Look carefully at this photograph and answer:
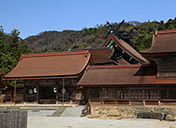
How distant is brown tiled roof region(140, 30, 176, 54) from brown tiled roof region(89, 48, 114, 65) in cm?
1228

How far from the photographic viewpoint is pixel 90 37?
12650 centimetres

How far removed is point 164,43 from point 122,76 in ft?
17.1

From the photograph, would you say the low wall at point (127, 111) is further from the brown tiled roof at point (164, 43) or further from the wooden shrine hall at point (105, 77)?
the brown tiled roof at point (164, 43)

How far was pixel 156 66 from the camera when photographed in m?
26.9

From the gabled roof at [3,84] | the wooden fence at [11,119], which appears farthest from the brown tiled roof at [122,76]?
the wooden fence at [11,119]

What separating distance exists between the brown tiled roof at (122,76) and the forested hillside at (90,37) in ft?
113

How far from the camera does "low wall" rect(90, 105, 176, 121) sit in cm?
2376

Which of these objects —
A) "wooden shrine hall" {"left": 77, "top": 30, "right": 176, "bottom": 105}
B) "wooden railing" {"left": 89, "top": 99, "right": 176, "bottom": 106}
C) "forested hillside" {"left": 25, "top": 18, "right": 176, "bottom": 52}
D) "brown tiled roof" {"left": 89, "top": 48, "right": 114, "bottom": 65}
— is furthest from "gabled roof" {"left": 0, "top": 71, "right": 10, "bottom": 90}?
"forested hillside" {"left": 25, "top": 18, "right": 176, "bottom": 52}

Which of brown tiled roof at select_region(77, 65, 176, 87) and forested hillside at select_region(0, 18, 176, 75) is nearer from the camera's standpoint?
brown tiled roof at select_region(77, 65, 176, 87)

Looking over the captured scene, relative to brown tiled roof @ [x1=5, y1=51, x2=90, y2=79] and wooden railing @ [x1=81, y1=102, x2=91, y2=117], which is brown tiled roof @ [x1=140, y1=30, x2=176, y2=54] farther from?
brown tiled roof @ [x1=5, y1=51, x2=90, y2=79]

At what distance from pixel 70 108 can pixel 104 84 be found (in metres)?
5.06

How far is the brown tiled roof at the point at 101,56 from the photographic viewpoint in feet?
130

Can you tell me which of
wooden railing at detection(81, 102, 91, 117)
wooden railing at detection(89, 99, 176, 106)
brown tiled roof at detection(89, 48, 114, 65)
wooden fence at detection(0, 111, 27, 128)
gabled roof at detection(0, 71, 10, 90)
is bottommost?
wooden railing at detection(81, 102, 91, 117)

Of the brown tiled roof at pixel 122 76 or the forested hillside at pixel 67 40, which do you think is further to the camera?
the forested hillside at pixel 67 40
